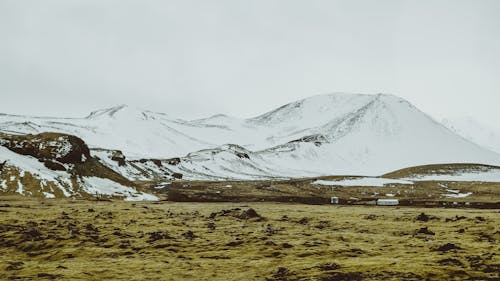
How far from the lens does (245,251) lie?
24.7m

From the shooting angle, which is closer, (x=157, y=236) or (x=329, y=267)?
(x=329, y=267)

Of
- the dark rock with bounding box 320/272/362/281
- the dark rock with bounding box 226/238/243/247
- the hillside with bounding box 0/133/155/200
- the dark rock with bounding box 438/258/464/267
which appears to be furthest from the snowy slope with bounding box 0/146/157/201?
the dark rock with bounding box 438/258/464/267

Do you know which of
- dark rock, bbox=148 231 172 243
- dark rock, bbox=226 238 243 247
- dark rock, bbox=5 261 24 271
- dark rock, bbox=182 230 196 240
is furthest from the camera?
dark rock, bbox=182 230 196 240

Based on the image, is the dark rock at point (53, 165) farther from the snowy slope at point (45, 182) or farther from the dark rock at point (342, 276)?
the dark rock at point (342, 276)

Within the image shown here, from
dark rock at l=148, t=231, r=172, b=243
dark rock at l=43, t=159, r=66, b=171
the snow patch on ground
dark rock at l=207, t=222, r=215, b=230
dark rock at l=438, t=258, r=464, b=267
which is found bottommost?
dark rock at l=438, t=258, r=464, b=267

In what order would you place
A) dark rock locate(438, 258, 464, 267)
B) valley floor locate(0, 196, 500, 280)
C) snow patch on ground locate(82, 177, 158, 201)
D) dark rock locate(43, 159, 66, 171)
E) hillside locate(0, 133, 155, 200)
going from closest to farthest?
valley floor locate(0, 196, 500, 280), dark rock locate(438, 258, 464, 267), hillside locate(0, 133, 155, 200), snow patch on ground locate(82, 177, 158, 201), dark rock locate(43, 159, 66, 171)

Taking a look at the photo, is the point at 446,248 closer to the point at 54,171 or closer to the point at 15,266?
the point at 15,266

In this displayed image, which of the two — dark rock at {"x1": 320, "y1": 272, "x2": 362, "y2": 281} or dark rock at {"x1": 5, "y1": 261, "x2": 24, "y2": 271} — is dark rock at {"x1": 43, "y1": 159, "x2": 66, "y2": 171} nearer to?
dark rock at {"x1": 5, "y1": 261, "x2": 24, "y2": 271}

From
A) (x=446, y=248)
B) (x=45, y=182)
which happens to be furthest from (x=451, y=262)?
(x=45, y=182)

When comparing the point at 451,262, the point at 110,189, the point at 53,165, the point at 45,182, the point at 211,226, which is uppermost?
the point at 53,165

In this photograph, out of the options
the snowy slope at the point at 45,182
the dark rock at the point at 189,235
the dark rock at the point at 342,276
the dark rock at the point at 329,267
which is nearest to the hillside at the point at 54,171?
the snowy slope at the point at 45,182

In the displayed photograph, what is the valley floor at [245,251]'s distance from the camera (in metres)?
19.1

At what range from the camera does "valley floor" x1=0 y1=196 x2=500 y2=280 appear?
19.1m

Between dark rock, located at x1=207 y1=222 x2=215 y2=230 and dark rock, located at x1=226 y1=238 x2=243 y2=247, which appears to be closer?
dark rock, located at x1=226 y1=238 x2=243 y2=247
